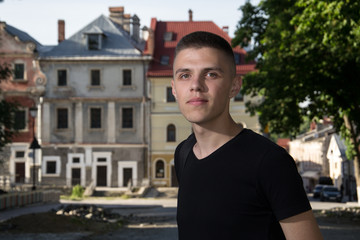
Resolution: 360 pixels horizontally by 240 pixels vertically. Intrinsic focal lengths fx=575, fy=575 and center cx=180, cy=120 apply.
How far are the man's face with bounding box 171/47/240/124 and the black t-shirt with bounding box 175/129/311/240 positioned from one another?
170 mm

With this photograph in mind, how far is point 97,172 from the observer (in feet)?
155

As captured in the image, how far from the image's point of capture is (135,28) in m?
56.0

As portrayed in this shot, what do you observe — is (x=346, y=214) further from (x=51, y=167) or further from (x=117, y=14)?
(x=117, y=14)

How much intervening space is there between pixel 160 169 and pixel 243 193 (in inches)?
1788

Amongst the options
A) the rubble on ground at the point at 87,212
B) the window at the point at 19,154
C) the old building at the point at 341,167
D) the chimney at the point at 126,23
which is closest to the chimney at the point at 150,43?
the chimney at the point at 126,23

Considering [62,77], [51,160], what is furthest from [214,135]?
[62,77]

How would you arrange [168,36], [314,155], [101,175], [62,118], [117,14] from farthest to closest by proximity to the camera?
[314,155] → [117,14] → [168,36] → [62,118] → [101,175]

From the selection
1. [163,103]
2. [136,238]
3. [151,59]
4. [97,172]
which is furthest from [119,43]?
[136,238]

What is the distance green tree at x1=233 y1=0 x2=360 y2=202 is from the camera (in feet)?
51.1

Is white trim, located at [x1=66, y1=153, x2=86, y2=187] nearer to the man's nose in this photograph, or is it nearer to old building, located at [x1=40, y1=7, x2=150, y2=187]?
old building, located at [x1=40, y1=7, x2=150, y2=187]

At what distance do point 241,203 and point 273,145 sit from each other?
0.28 m

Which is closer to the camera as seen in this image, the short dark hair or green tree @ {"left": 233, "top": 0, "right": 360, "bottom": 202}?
the short dark hair

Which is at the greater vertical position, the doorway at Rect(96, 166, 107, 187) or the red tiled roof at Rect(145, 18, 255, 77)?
the red tiled roof at Rect(145, 18, 255, 77)

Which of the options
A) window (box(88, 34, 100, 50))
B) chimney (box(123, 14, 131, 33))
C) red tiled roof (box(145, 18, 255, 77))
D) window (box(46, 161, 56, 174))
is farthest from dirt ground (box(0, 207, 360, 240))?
chimney (box(123, 14, 131, 33))
